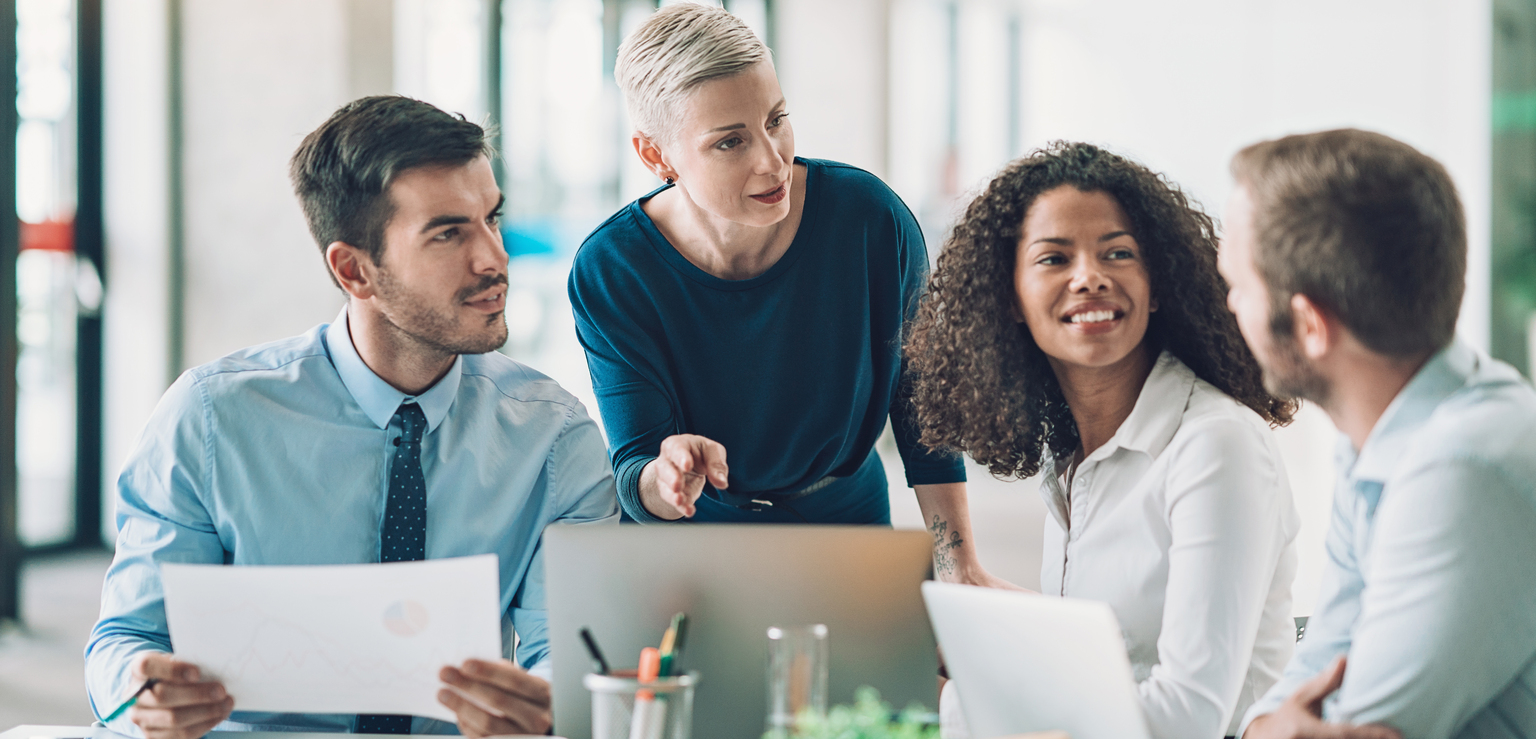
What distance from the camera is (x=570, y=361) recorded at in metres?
6.65

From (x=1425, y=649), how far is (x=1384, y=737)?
0.08m

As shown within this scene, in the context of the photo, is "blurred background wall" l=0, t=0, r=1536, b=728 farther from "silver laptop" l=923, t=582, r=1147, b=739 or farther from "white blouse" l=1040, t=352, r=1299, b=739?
"silver laptop" l=923, t=582, r=1147, b=739

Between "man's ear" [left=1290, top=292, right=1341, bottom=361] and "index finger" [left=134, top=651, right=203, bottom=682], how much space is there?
110 centimetres

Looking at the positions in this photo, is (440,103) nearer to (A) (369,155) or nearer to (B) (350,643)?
(A) (369,155)

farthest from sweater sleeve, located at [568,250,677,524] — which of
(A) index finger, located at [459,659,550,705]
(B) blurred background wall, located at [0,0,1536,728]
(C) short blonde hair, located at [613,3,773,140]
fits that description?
(B) blurred background wall, located at [0,0,1536,728]

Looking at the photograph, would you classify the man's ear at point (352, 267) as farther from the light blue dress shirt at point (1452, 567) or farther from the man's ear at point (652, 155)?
the light blue dress shirt at point (1452, 567)

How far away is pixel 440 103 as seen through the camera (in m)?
4.34

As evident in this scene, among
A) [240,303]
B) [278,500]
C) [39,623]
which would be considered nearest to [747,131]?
[278,500]

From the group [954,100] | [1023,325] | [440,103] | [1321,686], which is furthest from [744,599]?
[954,100]

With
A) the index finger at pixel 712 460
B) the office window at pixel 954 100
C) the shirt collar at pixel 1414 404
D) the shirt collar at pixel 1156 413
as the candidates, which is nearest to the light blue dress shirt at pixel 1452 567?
the shirt collar at pixel 1414 404

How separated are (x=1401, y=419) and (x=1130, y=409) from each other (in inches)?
19.8

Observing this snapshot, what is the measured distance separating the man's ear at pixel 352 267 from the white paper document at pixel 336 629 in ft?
1.77

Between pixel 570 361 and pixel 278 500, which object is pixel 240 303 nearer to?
pixel 570 361

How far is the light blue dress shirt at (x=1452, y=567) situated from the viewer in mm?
934
